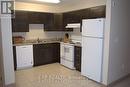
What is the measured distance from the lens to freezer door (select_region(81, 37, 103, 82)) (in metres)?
3.52

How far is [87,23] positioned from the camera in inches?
148

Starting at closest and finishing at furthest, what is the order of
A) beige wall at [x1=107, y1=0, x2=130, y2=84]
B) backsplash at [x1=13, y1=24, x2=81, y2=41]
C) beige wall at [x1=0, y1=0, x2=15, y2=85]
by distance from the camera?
beige wall at [x1=0, y1=0, x2=15, y2=85], beige wall at [x1=107, y1=0, x2=130, y2=84], backsplash at [x1=13, y1=24, x2=81, y2=41]

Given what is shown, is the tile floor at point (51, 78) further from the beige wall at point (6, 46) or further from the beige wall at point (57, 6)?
the beige wall at point (57, 6)

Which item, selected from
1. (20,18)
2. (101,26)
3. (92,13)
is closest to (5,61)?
(20,18)

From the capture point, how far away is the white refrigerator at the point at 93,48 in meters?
3.44

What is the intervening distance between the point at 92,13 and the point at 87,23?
2.00 feet

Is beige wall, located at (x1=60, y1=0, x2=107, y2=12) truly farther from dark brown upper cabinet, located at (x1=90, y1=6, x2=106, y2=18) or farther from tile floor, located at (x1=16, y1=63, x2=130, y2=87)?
tile floor, located at (x1=16, y1=63, x2=130, y2=87)

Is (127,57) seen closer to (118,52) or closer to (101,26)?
(118,52)

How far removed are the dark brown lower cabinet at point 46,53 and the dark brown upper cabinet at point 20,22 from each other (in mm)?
820

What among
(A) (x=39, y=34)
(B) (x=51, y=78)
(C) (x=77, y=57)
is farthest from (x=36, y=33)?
(B) (x=51, y=78)

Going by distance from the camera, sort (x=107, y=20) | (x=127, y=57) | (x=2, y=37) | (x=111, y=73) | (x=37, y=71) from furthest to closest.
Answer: (x=37, y=71) → (x=127, y=57) → (x=111, y=73) → (x=107, y=20) → (x=2, y=37)

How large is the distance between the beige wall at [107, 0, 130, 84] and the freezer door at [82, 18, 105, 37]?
26cm

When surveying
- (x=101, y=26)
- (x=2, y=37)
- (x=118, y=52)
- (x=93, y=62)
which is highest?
(x=101, y=26)

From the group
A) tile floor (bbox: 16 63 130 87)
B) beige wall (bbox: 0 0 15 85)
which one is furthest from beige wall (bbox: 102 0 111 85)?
beige wall (bbox: 0 0 15 85)
